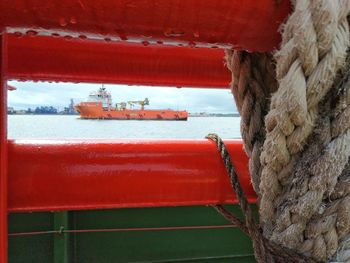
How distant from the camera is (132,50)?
72.4 inches

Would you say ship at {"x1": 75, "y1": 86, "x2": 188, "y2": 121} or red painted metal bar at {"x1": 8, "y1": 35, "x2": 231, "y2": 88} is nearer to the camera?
red painted metal bar at {"x1": 8, "y1": 35, "x2": 231, "y2": 88}

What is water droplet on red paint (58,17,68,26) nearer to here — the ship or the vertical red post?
the vertical red post

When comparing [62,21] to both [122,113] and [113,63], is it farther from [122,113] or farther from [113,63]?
[122,113]

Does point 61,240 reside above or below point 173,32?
below

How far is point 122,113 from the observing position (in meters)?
30.3

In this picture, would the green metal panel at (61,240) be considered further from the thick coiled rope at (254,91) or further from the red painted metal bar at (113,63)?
the thick coiled rope at (254,91)

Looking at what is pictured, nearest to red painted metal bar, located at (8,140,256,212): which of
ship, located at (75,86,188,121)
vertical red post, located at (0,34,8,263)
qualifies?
vertical red post, located at (0,34,8,263)

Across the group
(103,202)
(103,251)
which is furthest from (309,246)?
(103,251)

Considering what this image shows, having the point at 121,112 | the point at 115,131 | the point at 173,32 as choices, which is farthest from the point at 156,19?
the point at 121,112

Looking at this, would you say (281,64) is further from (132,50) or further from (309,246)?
(132,50)

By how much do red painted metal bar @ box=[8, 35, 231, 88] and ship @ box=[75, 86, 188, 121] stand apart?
880 inches

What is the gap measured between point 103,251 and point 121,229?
0.18 m

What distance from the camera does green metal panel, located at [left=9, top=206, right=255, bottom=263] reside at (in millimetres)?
1535

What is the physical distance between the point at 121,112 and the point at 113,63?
93.2 feet
